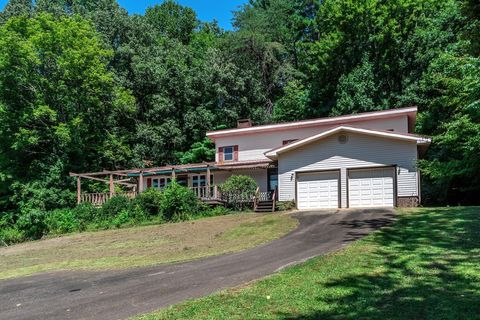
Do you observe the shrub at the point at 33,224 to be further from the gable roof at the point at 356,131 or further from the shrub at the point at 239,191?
the gable roof at the point at 356,131

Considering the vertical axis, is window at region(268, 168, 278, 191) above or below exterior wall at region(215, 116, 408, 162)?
below

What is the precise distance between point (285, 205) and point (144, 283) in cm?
1372

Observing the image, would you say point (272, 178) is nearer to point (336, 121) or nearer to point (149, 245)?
point (336, 121)

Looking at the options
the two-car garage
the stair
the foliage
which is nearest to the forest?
the foliage

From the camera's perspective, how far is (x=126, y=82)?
37000mm

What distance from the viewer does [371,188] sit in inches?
797

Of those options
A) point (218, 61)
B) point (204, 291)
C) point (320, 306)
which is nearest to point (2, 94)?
point (218, 61)

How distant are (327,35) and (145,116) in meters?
17.6

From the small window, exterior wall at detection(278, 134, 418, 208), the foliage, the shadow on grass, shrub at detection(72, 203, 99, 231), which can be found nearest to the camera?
the shadow on grass

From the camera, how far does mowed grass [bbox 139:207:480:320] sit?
545 centimetres

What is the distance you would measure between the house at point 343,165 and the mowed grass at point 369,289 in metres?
10.1

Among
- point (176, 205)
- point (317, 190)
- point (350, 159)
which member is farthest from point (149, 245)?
point (350, 159)

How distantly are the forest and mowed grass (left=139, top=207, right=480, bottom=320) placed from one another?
1485 cm

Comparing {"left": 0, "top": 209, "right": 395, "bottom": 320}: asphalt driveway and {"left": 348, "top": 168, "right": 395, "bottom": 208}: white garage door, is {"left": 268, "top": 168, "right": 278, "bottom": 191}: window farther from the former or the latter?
{"left": 0, "top": 209, "right": 395, "bottom": 320}: asphalt driveway
